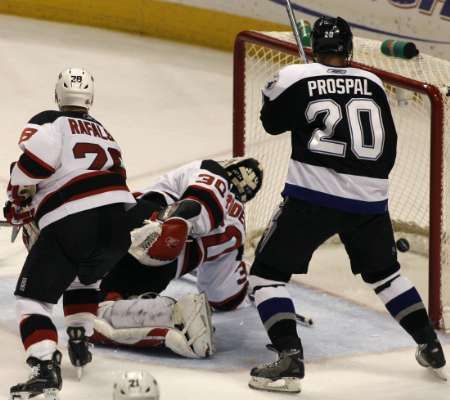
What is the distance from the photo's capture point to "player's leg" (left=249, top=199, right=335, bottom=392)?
4.58 meters

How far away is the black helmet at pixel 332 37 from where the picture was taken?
4.66 m

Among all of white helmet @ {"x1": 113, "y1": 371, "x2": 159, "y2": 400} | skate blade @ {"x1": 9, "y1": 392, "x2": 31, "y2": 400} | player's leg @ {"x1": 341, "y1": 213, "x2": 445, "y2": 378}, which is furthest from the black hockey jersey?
white helmet @ {"x1": 113, "y1": 371, "x2": 159, "y2": 400}

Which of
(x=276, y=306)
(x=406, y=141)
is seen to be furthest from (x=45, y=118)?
(x=406, y=141)

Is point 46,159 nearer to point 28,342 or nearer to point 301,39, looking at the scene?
point 28,342

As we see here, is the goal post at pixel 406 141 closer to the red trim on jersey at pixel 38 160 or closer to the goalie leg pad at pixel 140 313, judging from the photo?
the goalie leg pad at pixel 140 313

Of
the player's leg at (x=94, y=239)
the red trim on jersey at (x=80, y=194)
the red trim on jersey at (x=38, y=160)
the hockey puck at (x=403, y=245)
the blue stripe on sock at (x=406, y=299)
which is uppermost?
the red trim on jersey at (x=38, y=160)

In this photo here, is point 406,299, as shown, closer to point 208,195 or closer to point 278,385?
point 278,385

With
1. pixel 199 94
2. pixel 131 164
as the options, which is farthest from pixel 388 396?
pixel 199 94

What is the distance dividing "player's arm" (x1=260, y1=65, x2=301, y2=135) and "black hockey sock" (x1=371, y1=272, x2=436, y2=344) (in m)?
0.60

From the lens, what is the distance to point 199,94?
880 centimetres

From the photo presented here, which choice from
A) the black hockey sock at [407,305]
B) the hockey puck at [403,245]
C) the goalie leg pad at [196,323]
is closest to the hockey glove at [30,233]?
the goalie leg pad at [196,323]

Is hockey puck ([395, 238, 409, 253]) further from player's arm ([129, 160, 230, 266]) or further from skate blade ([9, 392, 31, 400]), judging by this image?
skate blade ([9, 392, 31, 400])

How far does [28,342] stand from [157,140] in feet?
12.0

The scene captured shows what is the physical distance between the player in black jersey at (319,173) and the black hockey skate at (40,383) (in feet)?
2.02
